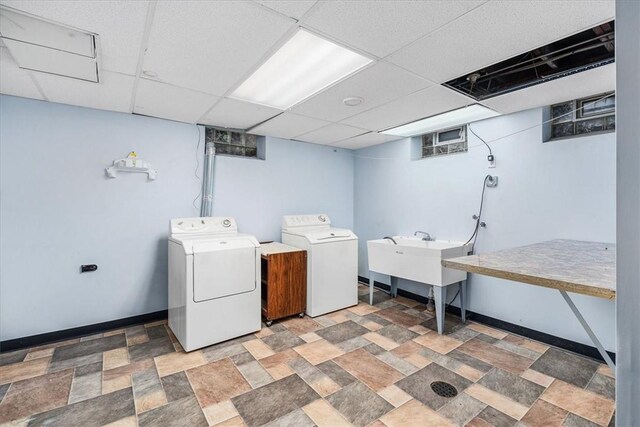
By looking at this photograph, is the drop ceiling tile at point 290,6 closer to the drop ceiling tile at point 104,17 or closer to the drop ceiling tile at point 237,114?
the drop ceiling tile at point 104,17

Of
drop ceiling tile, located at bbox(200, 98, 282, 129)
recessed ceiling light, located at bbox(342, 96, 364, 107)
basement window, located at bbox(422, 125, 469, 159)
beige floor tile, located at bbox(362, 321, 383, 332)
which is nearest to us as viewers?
recessed ceiling light, located at bbox(342, 96, 364, 107)

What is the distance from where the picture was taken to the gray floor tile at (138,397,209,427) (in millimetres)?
1787

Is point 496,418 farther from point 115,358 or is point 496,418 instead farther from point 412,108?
point 115,358

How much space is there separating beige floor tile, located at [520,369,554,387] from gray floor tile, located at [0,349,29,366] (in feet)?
13.8

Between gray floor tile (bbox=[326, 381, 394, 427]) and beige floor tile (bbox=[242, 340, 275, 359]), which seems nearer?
gray floor tile (bbox=[326, 381, 394, 427])

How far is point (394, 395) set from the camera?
80.9 inches

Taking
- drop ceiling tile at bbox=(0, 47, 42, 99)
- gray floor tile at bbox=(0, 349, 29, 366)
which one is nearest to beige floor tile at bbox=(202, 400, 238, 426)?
gray floor tile at bbox=(0, 349, 29, 366)

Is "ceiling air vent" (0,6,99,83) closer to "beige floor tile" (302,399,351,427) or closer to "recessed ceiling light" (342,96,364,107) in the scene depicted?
"recessed ceiling light" (342,96,364,107)

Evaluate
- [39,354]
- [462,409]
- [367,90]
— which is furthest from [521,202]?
[39,354]

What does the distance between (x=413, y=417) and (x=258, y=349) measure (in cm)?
146

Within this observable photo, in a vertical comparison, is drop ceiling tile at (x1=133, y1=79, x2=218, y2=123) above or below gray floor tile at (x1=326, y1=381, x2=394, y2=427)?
above

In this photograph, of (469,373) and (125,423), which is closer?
(125,423)

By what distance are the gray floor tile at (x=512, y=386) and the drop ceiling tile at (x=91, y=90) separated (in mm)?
3653

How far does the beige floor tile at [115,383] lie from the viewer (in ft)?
6.92
